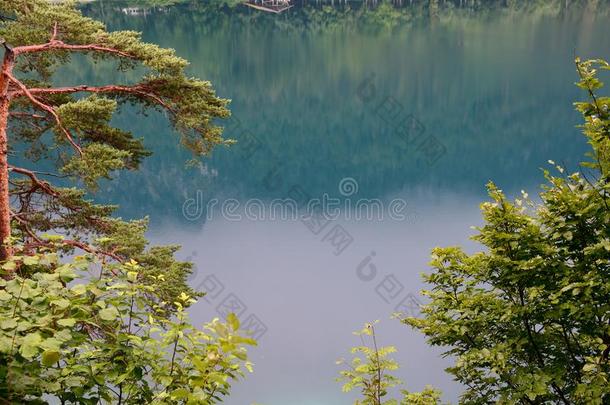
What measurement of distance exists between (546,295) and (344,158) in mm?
22123

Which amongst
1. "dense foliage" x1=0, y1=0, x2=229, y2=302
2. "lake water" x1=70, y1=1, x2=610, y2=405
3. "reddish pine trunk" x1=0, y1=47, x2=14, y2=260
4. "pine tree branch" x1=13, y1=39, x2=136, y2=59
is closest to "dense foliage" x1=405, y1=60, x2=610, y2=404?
"lake water" x1=70, y1=1, x2=610, y2=405

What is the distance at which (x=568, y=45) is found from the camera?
37531mm

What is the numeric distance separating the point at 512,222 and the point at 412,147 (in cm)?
2395

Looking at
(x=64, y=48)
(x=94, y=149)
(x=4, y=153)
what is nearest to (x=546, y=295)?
(x=94, y=149)

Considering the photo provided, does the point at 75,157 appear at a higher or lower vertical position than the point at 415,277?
higher

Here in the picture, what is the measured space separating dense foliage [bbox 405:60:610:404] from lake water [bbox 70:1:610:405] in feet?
3.40

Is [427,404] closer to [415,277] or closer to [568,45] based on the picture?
[415,277]

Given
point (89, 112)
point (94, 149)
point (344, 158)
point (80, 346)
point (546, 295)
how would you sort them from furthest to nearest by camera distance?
point (344, 158), point (89, 112), point (94, 149), point (546, 295), point (80, 346)

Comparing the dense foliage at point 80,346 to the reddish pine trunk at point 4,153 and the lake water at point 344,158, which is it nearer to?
the lake water at point 344,158

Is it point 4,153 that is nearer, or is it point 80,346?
point 80,346

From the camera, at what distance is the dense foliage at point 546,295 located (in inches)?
131

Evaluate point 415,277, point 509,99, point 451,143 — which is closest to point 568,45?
point 509,99

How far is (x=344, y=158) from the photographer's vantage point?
25641 mm

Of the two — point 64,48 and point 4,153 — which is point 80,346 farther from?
point 64,48
